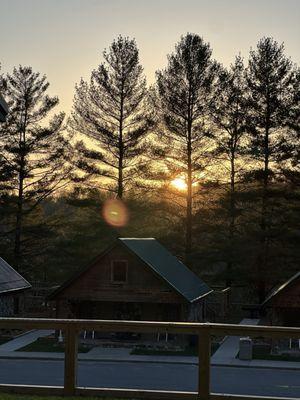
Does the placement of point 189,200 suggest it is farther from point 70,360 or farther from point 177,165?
point 70,360

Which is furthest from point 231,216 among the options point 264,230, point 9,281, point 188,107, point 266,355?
point 9,281

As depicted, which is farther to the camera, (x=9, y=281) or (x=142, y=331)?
(x=9, y=281)

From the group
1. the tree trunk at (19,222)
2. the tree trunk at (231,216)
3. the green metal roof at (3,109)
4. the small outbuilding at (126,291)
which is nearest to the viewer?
the green metal roof at (3,109)

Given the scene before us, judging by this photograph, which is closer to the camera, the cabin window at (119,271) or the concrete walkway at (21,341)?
the concrete walkway at (21,341)

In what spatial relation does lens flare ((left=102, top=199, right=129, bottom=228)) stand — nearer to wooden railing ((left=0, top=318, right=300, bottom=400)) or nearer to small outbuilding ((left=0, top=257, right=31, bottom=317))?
small outbuilding ((left=0, top=257, right=31, bottom=317))

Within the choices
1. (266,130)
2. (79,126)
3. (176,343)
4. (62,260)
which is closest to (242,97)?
(266,130)

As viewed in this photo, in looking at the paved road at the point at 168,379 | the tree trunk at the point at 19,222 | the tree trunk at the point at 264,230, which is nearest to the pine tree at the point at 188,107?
the tree trunk at the point at 264,230

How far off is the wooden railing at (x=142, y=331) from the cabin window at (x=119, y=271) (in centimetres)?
2374

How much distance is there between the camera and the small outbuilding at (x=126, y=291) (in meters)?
30.7

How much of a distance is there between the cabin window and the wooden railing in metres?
23.7

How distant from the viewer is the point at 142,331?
7.42 m

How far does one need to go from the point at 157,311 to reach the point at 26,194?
17.2m

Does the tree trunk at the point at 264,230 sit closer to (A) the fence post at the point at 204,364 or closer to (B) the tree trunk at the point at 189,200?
(B) the tree trunk at the point at 189,200

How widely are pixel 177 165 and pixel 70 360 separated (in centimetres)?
3691
